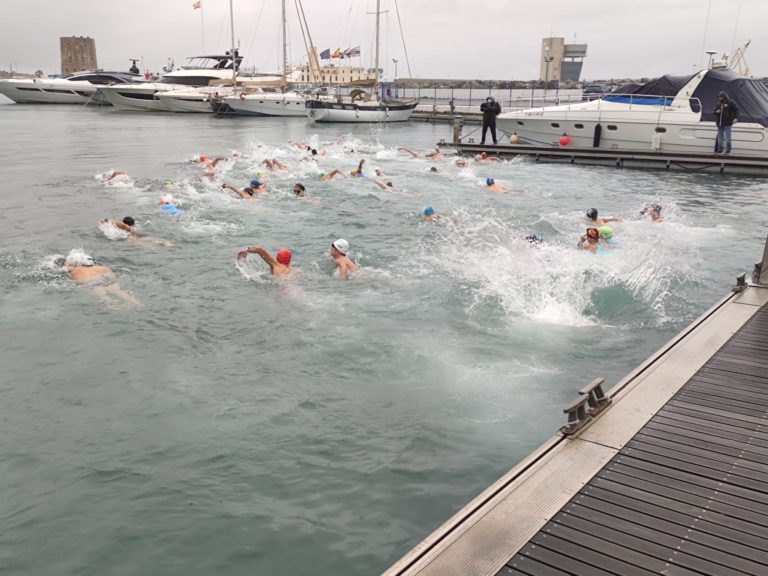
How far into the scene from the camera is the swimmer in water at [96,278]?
33.7 feet

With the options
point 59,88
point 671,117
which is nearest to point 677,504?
point 671,117

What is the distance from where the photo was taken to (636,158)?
26.1 meters

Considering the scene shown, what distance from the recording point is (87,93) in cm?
7162

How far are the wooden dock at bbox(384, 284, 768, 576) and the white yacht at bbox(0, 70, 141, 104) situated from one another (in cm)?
7662

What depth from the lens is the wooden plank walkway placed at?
3686mm

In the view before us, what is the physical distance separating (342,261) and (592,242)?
17.0 ft

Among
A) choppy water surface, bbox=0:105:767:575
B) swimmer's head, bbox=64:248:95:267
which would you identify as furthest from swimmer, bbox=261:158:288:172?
swimmer's head, bbox=64:248:95:267

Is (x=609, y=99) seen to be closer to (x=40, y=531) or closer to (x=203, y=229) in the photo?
(x=203, y=229)

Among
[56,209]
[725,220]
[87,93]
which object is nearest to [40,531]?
[56,209]

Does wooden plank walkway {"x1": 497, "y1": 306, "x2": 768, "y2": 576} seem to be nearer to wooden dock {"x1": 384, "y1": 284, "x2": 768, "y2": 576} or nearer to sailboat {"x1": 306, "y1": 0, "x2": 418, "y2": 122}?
wooden dock {"x1": 384, "y1": 284, "x2": 768, "y2": 576}

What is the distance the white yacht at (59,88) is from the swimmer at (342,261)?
69.4 metres

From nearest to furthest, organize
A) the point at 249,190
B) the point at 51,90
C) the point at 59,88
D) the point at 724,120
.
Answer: the point at 249,190
the point at 724,120
the point at 59,88
the point at 51,90

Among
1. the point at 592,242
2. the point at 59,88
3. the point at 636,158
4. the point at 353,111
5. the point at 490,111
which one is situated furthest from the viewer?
the point at 59,88

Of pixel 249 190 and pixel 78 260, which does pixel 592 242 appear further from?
pixel 249 190
